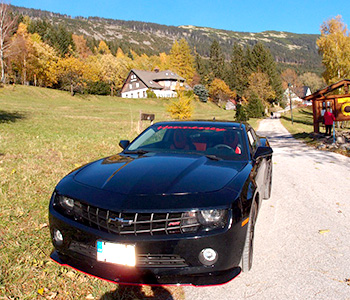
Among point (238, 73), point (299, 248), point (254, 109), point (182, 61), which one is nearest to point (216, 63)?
point (238, 73)

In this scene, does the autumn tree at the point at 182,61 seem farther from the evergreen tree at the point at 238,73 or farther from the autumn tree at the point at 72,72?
the autumn tree at the point at 72,72

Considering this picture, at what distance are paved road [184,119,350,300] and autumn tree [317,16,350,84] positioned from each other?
32.2 metres

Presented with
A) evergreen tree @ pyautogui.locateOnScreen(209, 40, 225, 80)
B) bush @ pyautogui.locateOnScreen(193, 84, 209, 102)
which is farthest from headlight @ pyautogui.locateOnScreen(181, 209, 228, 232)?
evergreen tree @ pyautogui.locateOnScreen(209, 40, 225, 80)

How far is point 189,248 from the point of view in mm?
2316

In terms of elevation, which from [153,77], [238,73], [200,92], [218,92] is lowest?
[200,92]

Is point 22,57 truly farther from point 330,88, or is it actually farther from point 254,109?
point 330,88

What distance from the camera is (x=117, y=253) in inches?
92.3

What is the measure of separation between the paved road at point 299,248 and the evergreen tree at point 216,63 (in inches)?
3264

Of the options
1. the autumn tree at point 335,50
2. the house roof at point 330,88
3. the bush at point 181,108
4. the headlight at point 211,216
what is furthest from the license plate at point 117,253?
the autumn tree at point 335,50

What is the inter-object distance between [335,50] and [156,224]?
3784 cm

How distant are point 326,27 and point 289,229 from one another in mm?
39685

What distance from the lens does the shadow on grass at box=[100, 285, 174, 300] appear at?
8.38 ft

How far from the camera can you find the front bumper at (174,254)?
2.30 meters

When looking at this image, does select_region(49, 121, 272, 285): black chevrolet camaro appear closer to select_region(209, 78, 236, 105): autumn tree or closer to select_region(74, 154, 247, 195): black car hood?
select_region(74, 154, 247, 195): black car hood
